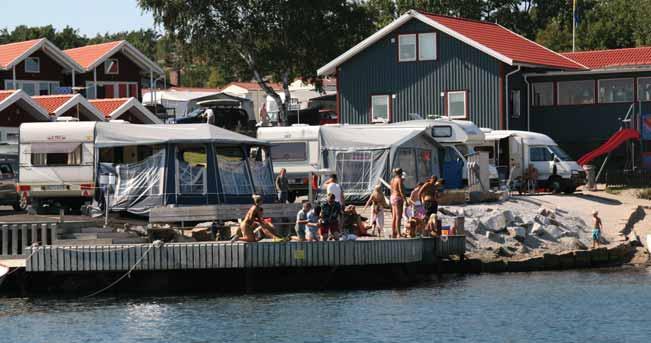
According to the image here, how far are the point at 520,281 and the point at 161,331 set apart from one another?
10.4m

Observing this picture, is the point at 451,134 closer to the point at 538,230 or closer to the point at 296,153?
the point at 296,153

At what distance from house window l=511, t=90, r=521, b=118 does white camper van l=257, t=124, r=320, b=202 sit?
13.1 meters

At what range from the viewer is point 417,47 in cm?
5272

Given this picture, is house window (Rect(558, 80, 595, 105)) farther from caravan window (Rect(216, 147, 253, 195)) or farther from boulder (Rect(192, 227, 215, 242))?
boulder (Rect(192, 227, 215, 242))

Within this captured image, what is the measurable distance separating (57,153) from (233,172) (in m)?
6.49

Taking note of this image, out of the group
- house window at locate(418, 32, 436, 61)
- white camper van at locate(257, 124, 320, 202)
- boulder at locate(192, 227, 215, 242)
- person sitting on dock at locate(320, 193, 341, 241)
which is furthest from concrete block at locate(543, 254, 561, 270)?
house window at locate(418, 32, 436, 61)

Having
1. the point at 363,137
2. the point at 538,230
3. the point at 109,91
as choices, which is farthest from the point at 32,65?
the point at 538,230

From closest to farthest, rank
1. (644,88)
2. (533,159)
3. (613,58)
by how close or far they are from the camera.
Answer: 1. (533,159)
2. (644,88)
3. (613,58)

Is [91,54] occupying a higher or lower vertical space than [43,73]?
higher

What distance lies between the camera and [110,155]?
37.0 metres

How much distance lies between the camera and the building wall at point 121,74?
232 feet

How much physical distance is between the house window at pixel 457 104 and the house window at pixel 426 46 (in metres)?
1.77

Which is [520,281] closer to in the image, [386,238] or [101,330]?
[386,238]

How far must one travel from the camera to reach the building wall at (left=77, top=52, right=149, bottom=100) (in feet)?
232
